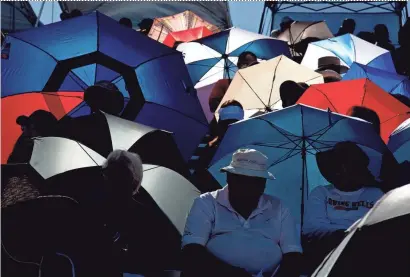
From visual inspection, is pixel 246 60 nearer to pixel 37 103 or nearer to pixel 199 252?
pixel 37 103

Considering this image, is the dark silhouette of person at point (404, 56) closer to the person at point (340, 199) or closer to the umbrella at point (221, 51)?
the umbrella at point (221, 51)

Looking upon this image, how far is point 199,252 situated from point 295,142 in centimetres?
218

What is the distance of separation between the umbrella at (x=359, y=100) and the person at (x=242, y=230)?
304cm

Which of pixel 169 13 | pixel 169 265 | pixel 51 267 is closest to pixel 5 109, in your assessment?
pixel 169 265

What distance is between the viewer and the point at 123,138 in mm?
6910

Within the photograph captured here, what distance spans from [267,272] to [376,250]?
87.9 inches

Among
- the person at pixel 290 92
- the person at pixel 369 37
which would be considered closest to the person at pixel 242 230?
the person at pixel 290 92

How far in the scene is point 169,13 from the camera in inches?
1281

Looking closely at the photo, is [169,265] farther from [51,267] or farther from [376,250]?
[376,250]

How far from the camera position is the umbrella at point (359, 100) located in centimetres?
897

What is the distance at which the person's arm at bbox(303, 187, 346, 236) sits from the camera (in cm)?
650

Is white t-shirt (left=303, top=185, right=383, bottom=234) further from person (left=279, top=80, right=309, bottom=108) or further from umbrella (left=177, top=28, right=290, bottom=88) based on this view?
umbrella (left=177, top=28, right=290, bottom=88)

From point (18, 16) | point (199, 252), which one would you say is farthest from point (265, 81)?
point (18, 16)

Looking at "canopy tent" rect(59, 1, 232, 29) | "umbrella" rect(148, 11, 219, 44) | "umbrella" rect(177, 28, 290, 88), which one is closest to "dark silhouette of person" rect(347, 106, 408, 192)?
"umbrella" rect(177, 28, 290, 88)
